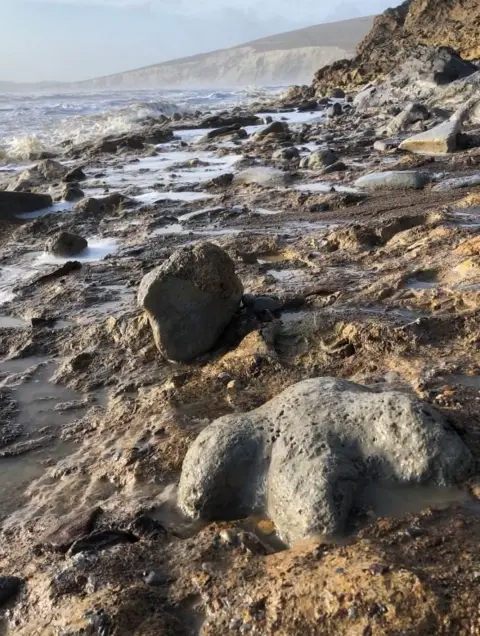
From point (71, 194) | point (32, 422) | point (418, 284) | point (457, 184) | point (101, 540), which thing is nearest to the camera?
point (101, 540)

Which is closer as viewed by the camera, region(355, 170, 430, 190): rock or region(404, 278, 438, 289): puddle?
region(404, 278, 438, 289): puddle

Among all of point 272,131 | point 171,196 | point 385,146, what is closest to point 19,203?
point 171,196

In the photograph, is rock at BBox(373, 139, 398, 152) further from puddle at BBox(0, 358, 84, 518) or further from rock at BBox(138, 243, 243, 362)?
puddle at BBox(0, 358, 84, 518)

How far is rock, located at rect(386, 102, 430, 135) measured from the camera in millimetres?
A: 11242

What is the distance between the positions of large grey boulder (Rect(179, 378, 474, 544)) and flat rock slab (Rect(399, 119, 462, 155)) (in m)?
6.89

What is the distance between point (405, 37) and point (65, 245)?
25.2m

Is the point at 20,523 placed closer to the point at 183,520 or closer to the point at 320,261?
the point at 183,520

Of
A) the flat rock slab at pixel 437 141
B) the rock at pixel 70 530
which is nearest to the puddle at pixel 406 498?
the rock at pixel 70 530

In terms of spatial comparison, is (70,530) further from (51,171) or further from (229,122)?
(229,122)

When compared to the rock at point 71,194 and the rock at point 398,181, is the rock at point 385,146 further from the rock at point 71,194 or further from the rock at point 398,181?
the rock at point 71,194

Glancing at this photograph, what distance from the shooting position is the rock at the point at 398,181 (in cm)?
649

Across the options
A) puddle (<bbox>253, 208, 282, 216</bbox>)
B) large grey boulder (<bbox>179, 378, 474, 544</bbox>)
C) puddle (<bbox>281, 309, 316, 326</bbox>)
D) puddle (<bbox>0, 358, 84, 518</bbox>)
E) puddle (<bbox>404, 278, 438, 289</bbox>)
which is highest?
large grey boulder (<bbox>179, 378, 474, 544</bbox>)

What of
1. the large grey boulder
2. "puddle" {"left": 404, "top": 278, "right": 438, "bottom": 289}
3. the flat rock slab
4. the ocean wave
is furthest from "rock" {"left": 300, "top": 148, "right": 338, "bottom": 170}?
the ocean wave

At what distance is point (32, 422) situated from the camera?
3.11m
